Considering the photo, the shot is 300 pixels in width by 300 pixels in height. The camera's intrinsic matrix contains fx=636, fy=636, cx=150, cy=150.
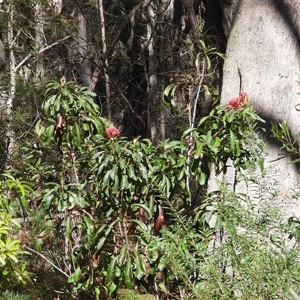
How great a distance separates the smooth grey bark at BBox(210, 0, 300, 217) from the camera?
4273mm

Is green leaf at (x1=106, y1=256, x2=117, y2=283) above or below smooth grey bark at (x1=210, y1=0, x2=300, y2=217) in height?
below

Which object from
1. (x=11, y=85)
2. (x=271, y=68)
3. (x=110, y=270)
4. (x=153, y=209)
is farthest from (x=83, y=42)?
(x=110, y=270)

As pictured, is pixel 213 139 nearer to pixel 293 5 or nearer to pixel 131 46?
pixel 293 5

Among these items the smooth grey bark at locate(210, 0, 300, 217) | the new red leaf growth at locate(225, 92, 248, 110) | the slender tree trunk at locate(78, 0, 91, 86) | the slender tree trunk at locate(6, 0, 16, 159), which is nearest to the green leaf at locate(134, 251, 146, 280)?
the smooth grey bark at locate(210, 0, 300, 217)

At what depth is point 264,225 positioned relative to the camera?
9.12ft

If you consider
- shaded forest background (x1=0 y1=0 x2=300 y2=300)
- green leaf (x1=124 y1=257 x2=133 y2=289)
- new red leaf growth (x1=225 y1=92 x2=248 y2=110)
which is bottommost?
green leaf (x1=124 y1=257 x2=133 y2=289)

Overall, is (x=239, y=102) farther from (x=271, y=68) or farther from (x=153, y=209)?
(x=153, y=209)

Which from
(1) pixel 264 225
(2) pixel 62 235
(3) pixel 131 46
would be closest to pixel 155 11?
(3) pixel 131 46

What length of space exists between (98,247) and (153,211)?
43cm

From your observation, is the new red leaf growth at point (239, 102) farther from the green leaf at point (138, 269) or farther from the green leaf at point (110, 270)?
the green leaf at point (110, 270)

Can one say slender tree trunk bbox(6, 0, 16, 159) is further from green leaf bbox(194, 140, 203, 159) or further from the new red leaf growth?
the new red leaf growth

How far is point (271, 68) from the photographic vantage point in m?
4.32

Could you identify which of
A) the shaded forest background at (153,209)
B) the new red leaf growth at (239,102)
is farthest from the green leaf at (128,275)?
the new red leaf growth at (239,102)

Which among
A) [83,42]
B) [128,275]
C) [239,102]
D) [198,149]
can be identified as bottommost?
[128,275]
